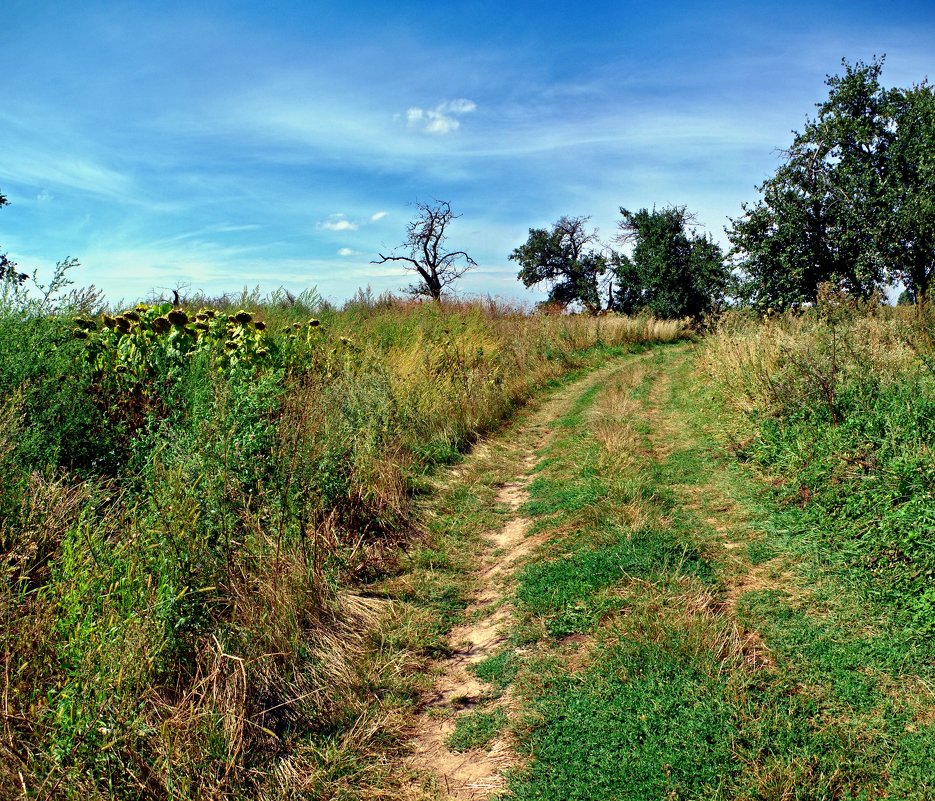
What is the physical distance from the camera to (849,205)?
15.1 m

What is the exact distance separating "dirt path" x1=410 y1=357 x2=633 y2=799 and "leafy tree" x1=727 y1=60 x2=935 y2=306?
12809mm

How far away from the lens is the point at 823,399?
6.41 meters

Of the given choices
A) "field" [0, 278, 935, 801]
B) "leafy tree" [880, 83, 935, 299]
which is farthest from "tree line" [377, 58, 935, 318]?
"field" [0, 278, 935, 801]

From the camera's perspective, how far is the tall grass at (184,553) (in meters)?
2.54

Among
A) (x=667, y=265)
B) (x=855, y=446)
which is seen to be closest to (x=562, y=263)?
(x=667, y=265)

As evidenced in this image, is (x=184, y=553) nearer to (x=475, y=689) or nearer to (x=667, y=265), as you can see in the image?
(x=475, y=689)

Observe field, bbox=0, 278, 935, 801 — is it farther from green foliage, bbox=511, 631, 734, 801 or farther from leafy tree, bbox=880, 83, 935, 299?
leafy tree, bbox=880, 83, 935, 299

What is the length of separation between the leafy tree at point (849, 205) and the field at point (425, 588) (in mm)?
8933

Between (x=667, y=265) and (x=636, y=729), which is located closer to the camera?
(x=636, y=729)

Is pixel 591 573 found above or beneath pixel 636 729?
above

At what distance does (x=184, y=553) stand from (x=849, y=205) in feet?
55.4

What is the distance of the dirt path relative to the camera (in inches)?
109

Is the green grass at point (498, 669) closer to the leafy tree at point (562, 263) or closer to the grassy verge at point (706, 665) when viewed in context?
the grassy verge at point (706, 665)

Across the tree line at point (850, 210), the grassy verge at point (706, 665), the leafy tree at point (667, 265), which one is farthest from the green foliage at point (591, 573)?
the leafy tree at point (667, 265)
